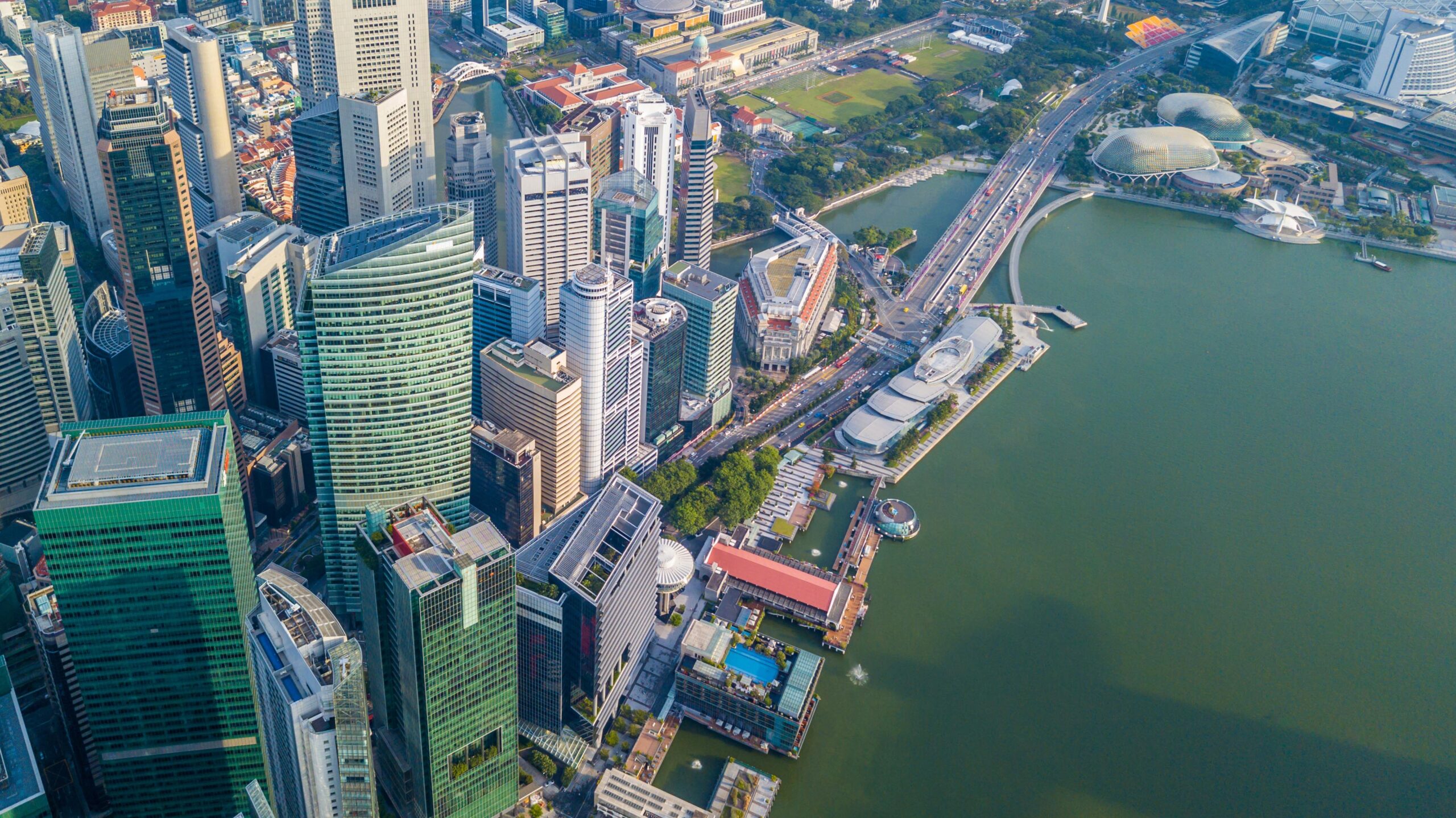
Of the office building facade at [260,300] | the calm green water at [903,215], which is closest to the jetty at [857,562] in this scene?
the calm green water at [903,215]

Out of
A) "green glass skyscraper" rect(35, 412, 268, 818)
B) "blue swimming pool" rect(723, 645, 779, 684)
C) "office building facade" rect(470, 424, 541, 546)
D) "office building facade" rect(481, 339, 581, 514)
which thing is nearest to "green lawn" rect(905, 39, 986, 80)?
"office building facade" rect(481, 339, 581, 514)

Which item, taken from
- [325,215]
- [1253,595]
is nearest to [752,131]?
[325,215]

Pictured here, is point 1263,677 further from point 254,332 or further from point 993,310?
point 254,332

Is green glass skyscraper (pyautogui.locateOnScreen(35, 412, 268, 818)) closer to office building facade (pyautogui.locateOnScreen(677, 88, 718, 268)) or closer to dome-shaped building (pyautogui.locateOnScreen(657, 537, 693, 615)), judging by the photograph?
dome-shaped building (pyautogui.locateOnScreen(657, 537, 693, 615))

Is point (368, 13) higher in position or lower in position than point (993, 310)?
higher

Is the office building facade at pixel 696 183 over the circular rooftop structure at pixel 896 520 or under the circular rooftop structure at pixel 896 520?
over

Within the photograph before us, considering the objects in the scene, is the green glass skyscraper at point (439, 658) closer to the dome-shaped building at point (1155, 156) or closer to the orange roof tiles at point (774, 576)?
the orange roof tiles at point (774, 576)

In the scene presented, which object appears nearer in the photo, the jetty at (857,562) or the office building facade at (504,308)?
the jetty at (857,562)
